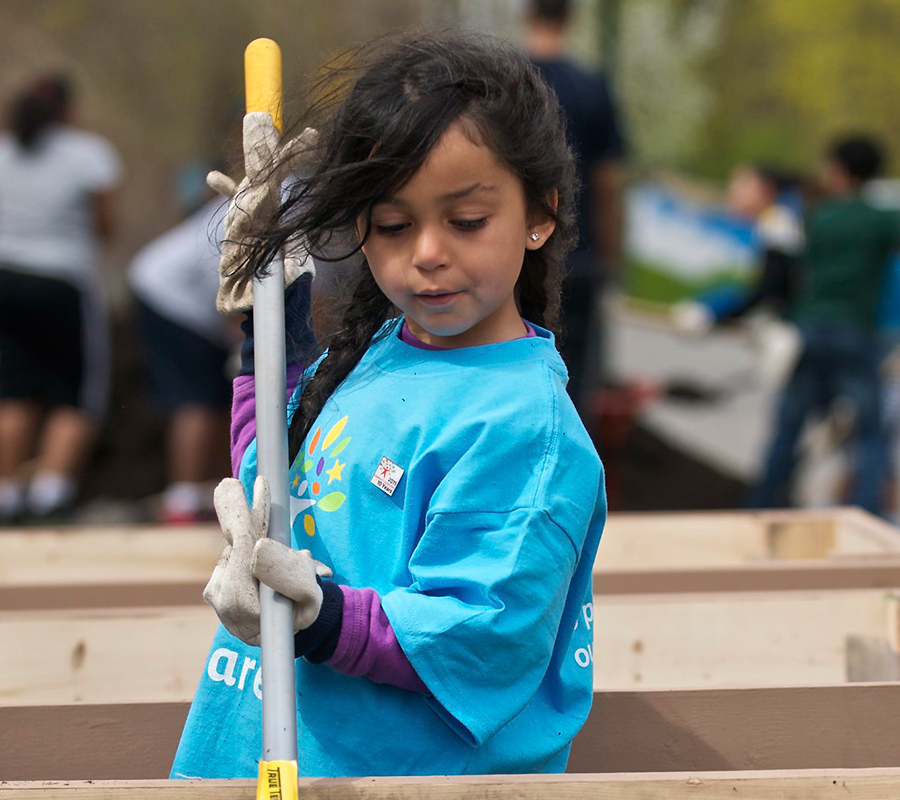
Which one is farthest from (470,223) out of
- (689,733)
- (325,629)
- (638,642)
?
(638,642)

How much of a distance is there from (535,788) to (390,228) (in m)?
0.71

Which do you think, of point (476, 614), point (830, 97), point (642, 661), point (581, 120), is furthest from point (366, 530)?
point (830, 97)

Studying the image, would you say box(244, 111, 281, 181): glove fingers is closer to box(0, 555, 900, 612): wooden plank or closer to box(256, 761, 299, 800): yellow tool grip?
box(256, 761, 299, 800): yellow tool grip

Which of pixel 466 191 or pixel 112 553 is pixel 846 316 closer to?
pixel 112 553

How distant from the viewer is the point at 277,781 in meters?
1.39

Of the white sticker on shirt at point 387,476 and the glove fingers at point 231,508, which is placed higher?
the white sticker on shirt at point 387,476

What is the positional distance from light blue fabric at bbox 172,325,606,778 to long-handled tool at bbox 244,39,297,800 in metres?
0.08

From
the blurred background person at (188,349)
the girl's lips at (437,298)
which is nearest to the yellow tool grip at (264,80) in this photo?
the girl's lips at (437,298)

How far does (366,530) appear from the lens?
1560 mm

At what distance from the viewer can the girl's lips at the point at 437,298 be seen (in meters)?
1.53

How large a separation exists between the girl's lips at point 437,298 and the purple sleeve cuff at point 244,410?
0.35 metres

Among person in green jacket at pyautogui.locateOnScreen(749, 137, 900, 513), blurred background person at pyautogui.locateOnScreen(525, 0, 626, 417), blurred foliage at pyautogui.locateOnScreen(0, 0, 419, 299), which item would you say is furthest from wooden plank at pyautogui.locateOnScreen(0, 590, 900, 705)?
blurred foliage at pyautogui.locateOnScreen(0, 0, 419, 299)

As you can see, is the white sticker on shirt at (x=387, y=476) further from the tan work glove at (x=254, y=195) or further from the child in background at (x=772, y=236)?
the child in background at (x=772, y=236)

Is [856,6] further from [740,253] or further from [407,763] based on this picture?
[407,763]
